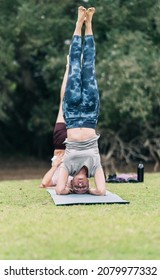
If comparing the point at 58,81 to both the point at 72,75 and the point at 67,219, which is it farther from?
the point at 67,219

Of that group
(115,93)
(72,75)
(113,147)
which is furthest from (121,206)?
(113,147)

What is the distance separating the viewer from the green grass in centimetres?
434

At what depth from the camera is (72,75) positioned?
24.2 ft

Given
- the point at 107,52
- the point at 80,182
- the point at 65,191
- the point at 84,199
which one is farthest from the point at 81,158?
the point at 107,52

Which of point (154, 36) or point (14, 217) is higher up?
point (154, 36)

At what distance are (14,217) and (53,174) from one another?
3.04 meters

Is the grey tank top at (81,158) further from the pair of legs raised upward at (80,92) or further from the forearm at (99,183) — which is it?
the pair of legs raised upward at (80,92)

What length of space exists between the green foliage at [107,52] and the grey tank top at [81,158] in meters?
6.59

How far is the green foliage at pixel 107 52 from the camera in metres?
13.8

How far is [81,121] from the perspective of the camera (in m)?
7.37

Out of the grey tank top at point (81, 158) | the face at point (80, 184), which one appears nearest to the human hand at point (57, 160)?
the grey tank top at point (81, 158)

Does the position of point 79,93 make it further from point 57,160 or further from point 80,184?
point 57,160
